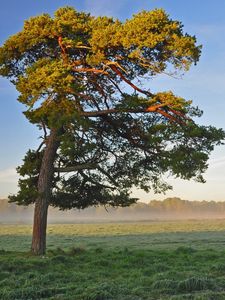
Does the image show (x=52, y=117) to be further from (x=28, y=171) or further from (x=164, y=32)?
(x=164, y=32)

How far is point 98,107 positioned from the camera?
24.2m

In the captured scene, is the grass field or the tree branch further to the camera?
the tree branch

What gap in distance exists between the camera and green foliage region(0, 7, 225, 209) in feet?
70.5

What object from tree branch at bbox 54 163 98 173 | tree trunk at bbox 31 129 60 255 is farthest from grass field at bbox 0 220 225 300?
tree branch at bbox 54 163 98 173

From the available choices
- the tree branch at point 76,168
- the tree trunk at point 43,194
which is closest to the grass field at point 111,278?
the tree trunk at point 43,194

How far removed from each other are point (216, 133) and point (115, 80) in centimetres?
660

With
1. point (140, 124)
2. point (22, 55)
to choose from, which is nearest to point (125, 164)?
point (140, 124)

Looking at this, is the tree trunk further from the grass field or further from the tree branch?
the grass field

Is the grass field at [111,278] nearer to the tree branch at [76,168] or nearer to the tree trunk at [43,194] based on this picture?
the tree trunk at [43,194]

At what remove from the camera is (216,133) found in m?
22.2

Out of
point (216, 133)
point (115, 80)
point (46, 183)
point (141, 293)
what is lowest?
point (141, 293)

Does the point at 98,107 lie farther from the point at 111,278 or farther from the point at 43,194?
the point at 111,278

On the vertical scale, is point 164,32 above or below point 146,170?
above

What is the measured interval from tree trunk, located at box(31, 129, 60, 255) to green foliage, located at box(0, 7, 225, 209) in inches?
20.1
